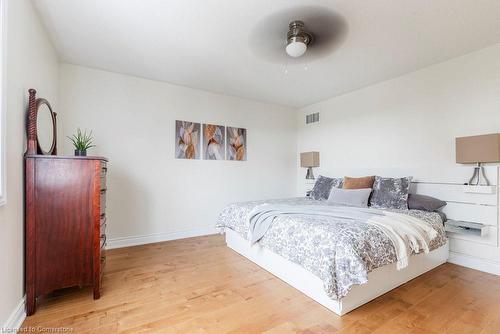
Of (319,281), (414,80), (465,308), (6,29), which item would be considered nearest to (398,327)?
(319,281)

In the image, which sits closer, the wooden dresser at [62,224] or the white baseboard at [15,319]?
the white baseboard at [15,319]

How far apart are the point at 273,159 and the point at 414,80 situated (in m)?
2.58

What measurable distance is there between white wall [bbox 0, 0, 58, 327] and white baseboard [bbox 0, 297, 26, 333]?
28 mm

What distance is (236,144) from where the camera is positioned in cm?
433

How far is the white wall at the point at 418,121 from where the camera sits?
265cm

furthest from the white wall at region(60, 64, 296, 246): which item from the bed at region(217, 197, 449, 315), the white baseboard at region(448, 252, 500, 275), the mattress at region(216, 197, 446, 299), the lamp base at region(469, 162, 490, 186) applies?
the lamp base at region(469, 162, 490, 186)

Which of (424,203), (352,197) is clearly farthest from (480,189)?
(352,197)

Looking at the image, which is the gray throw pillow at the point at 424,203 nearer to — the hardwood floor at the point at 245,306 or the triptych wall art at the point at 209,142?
the hardwood floor at the point at 245,306

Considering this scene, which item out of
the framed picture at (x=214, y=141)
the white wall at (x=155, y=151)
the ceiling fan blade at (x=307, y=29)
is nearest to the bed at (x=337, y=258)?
the white wall at (x=155, y=151)

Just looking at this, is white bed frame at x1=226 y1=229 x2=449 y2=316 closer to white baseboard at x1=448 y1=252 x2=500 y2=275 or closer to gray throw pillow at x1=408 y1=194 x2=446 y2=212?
white baseboard at x1=448 y1=252 x2=500 y2=275

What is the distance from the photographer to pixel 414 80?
3213mm

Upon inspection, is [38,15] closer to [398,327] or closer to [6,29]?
[6,29]

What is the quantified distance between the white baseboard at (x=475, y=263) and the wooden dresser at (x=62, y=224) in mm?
3761

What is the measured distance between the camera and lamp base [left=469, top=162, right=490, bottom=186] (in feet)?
8.48
